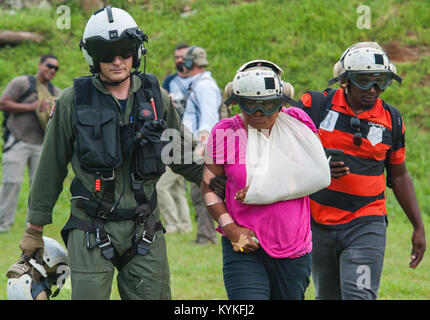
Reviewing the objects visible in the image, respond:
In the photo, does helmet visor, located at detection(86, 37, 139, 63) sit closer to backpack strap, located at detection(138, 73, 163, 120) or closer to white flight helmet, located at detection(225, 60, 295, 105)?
backpack strap, located at detection(138, 73, 163, 120)

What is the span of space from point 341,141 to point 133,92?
158 cm

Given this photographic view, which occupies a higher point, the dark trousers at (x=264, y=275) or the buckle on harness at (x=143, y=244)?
the buckle on harness at (x=143, y=244)

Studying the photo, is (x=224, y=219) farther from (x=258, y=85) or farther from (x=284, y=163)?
(x=258, y=85)

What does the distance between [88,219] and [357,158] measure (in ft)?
6.49

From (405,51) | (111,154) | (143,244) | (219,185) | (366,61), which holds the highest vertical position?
(405,51)

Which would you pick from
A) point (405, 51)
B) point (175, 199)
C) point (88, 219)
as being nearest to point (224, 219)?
point (88, 219)

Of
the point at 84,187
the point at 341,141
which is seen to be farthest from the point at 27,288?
the point at 341,141

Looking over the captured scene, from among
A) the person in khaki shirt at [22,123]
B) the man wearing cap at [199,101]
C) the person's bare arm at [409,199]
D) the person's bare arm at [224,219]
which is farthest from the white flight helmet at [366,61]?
the person in khaki shirt at [22,123]

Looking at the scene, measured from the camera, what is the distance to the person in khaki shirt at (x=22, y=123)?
421 inches

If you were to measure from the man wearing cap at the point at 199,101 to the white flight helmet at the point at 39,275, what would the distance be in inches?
170

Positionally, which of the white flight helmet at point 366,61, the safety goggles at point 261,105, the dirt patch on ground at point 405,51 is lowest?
the safety goggles at point 261,105

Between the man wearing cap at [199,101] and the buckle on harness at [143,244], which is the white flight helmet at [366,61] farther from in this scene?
the man wearing cap at [199,101]

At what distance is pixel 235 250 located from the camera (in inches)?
175

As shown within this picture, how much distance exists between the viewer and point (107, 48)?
14.8 feet
